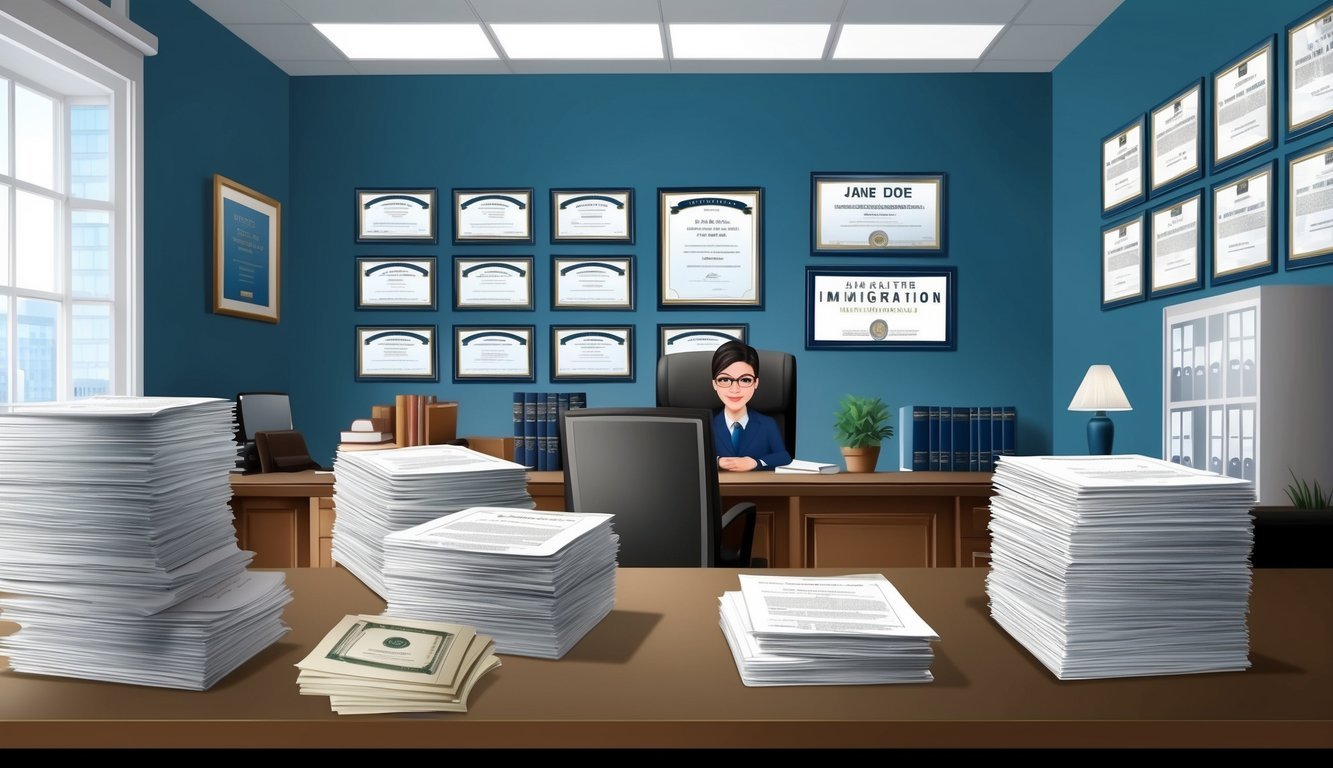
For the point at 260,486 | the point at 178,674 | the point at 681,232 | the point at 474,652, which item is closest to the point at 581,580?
the point at 474,652

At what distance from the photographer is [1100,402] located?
3518mm

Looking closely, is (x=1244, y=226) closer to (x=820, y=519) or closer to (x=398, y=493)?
(x=820, y=519)

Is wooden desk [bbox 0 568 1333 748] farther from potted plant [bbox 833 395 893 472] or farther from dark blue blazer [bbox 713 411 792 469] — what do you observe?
dark blue blazer [bbox 713 411 792 469]

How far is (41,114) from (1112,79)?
4.61 m

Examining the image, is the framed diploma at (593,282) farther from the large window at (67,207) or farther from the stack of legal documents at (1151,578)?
the stack of legal documents at (1151,578)

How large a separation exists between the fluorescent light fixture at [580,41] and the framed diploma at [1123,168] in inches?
90.0

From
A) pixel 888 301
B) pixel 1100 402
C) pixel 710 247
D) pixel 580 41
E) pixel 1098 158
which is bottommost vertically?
pixel 1100 402

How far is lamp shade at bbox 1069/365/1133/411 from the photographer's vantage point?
3.52 metres

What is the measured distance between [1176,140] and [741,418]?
84.0 inches

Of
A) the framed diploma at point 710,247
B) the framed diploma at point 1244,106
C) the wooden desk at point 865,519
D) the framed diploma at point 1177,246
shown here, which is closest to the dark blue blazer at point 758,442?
the wooden desk at point 865,519

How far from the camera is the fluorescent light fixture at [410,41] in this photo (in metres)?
4.09

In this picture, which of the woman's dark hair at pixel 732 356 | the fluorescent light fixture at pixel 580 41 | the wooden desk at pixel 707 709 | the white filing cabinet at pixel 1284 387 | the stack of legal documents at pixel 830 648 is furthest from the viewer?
the fluorescent light fixture at pixel 580 41

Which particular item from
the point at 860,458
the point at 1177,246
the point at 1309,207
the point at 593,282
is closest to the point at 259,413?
the point at 593,282

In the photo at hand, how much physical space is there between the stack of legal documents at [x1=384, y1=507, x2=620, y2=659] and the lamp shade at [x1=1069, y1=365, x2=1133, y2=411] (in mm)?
3196
